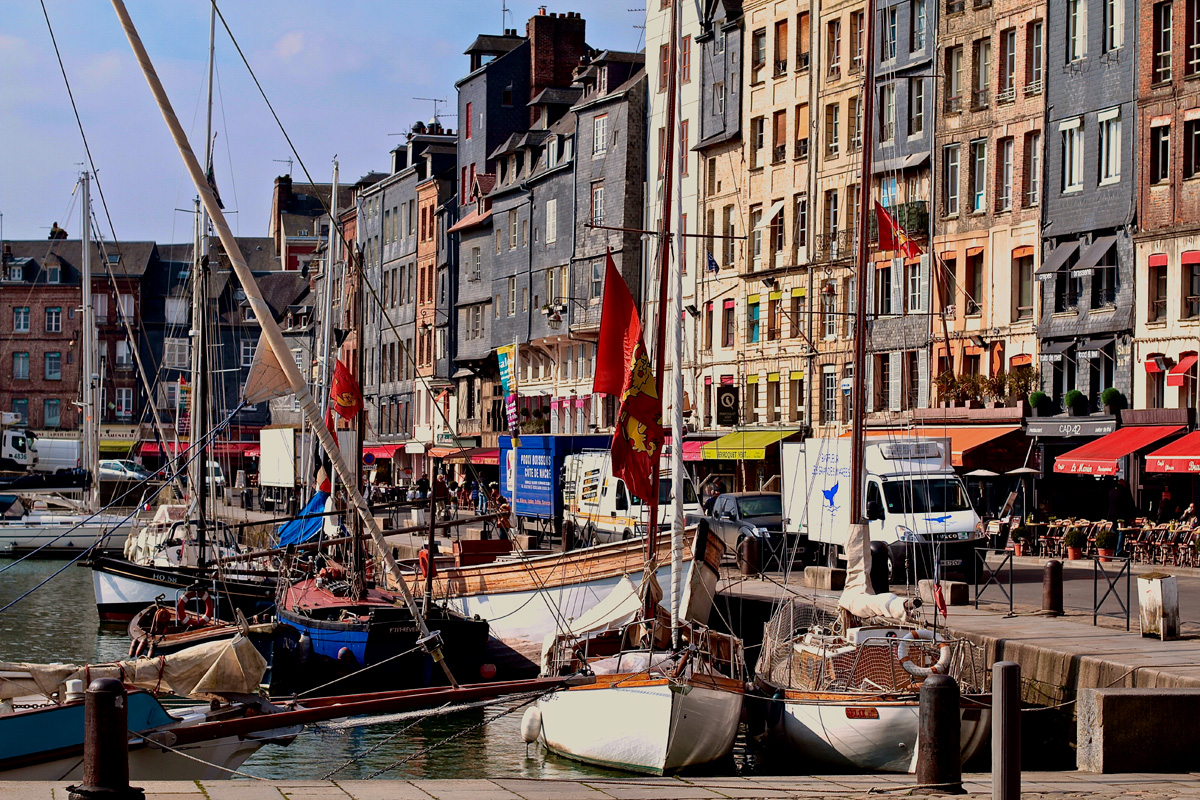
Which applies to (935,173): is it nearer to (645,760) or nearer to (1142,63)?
(1142,63)

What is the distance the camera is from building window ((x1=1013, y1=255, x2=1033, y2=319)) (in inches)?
1793

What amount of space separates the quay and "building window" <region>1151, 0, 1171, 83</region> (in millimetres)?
30684

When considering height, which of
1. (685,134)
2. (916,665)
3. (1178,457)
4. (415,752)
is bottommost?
(415,752)

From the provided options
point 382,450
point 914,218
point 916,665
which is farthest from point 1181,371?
point 382,450

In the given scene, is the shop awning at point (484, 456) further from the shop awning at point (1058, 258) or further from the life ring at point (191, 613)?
the life ring at point (191, 613)

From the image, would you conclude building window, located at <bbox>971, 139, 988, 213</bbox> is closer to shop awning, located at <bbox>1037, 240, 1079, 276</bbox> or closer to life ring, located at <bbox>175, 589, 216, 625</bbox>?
shop awning, located at <bbox>1037, 240, 1079, 276</bbox>

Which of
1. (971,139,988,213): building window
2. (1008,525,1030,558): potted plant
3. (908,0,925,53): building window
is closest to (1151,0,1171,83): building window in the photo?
(971,139,988,213): building window

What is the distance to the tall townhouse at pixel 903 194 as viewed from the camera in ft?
163

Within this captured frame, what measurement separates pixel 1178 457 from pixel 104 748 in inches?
1174

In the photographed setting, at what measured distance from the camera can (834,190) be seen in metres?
54.8

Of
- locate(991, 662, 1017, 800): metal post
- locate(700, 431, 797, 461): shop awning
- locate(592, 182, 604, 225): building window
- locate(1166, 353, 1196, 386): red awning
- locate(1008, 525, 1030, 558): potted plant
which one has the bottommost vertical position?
locate(1008, 525, 1030, 558): potted plant

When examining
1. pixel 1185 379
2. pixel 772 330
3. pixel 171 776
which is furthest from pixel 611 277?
pixel 772 330

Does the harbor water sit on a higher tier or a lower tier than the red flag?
lower

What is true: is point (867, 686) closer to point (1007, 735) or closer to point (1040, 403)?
point (1007, 735)
